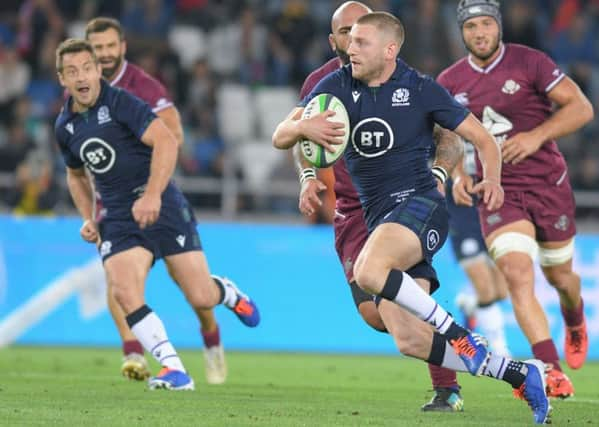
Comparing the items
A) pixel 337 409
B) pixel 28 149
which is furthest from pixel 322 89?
pixel 28 149

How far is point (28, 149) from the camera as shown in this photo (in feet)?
57.8

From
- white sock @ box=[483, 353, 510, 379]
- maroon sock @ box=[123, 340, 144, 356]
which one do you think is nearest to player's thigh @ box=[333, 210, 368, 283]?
white sock @ box=[483, 353, 510, 379]

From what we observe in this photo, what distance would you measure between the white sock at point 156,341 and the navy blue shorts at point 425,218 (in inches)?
87.9

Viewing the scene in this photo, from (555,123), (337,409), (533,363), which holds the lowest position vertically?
(337,409)

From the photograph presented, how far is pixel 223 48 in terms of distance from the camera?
20.8 m

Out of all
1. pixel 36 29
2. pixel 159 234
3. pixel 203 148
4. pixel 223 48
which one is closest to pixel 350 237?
pixel 159 234

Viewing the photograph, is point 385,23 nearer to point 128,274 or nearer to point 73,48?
point 73,48

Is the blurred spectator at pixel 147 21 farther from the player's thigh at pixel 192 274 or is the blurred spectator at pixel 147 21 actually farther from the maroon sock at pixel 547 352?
the maroon sock at pixel 547 352

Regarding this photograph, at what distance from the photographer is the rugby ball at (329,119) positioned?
811 cm

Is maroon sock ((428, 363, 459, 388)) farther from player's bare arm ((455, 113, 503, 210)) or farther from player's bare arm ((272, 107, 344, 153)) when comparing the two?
player's bare arm ((272, 107, 344, 153))

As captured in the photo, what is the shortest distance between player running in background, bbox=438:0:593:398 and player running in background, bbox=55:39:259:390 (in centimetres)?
215

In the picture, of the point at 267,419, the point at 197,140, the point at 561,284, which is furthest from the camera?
the point at 197,140

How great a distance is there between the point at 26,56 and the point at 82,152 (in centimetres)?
998

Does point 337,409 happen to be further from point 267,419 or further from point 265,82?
point 265,82
